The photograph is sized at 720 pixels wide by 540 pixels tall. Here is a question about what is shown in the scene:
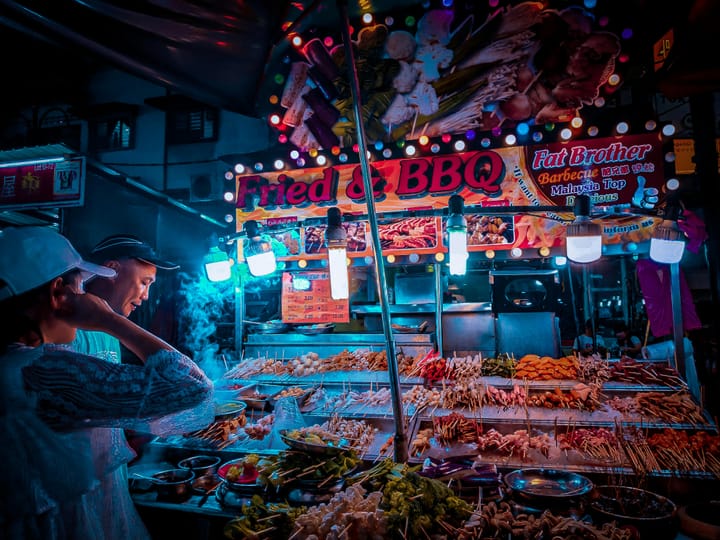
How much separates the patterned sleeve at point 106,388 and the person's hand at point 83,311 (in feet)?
0.55

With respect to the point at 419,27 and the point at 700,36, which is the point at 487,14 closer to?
the point at 419,27

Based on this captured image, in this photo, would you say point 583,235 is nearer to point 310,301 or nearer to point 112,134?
point 310,301

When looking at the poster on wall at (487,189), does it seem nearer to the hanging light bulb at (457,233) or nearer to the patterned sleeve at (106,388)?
the hanging light bulb at (457,233)

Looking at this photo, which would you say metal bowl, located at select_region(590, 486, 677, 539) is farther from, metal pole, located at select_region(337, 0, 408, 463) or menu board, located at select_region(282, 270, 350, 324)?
menu board, located at select_region(282, 270, 350, 324)

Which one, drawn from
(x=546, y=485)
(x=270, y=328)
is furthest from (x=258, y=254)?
(x=546, y=485)

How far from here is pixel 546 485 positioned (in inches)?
129

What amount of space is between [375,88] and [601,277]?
31.3ft

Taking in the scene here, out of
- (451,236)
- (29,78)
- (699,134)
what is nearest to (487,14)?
(699,134)

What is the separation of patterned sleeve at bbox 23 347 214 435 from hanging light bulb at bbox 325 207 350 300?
2.50 meters

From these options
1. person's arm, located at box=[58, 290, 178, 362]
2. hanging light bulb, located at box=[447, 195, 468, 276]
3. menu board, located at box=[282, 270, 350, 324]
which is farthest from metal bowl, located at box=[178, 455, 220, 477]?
menu board, located at box=[282, 270, 350, 324]

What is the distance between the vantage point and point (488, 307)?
27.3 ft

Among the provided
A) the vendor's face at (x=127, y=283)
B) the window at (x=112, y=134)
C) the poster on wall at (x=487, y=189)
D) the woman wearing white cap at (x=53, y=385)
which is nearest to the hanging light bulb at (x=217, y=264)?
the poster on wall at (x=487, y=189)

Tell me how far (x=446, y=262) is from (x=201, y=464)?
15.5 feet

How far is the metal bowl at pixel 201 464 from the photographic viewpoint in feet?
13.5
